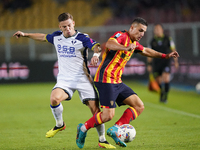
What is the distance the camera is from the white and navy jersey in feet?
17.7

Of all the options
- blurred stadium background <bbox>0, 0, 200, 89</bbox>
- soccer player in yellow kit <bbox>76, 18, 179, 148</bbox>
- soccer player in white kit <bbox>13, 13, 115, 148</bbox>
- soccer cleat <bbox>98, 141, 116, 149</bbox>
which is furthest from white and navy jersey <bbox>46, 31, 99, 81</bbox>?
blurred stadium background <bbox>0, 0, 200, 89</bbox>

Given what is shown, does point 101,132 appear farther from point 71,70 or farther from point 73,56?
point 73,56

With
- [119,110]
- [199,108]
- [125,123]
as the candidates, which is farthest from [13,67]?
[125,123]

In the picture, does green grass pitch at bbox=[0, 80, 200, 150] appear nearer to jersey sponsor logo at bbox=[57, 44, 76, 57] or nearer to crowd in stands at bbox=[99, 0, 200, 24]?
jersey sponsor logo at bbox=[57, 44, 76, 57]

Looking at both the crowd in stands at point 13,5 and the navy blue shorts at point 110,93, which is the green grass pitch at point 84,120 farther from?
the crowd in stands at point 13,5

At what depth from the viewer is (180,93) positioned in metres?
12.8

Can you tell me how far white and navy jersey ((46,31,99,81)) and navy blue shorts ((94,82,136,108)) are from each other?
0.44m

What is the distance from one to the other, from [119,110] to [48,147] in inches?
166

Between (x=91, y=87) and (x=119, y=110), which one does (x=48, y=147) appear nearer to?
(x=91, y=87)

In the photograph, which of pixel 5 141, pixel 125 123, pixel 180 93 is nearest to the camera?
pixel 125 123

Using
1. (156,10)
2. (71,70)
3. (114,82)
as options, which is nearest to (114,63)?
(114,82)

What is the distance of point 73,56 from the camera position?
5.40m

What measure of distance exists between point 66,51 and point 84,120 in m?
2.66

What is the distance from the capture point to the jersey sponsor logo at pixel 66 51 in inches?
212
